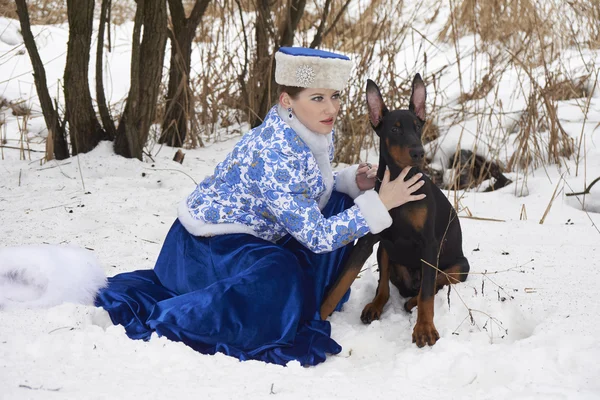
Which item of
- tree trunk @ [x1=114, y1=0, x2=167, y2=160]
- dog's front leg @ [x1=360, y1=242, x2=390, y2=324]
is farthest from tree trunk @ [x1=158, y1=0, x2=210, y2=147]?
dog's front leg @ [x1=360, y1=242, x2=390, y2=324]

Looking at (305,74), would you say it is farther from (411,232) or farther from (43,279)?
(43,279)

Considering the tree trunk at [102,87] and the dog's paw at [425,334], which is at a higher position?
the tree trunk at [102,87]

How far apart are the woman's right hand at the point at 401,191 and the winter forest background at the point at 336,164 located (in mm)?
563

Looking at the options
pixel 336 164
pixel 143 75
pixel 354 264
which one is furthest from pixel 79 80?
pixel 354 264

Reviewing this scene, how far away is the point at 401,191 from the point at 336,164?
262 cm

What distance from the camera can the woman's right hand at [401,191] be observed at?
2.79 metres

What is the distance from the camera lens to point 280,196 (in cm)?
287

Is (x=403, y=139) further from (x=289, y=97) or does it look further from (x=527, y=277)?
(x=527, y=277)

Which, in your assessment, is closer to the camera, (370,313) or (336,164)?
(370,313)

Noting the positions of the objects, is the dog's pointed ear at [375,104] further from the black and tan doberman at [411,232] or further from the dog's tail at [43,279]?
the dog's tail at [43,279]

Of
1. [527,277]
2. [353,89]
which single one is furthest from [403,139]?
[353,89]

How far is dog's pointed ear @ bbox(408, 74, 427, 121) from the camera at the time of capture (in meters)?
2.85

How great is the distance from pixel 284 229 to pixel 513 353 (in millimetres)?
1110

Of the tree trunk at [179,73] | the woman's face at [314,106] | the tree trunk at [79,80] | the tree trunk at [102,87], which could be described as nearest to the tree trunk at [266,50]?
the tree trunk at [179,73]
